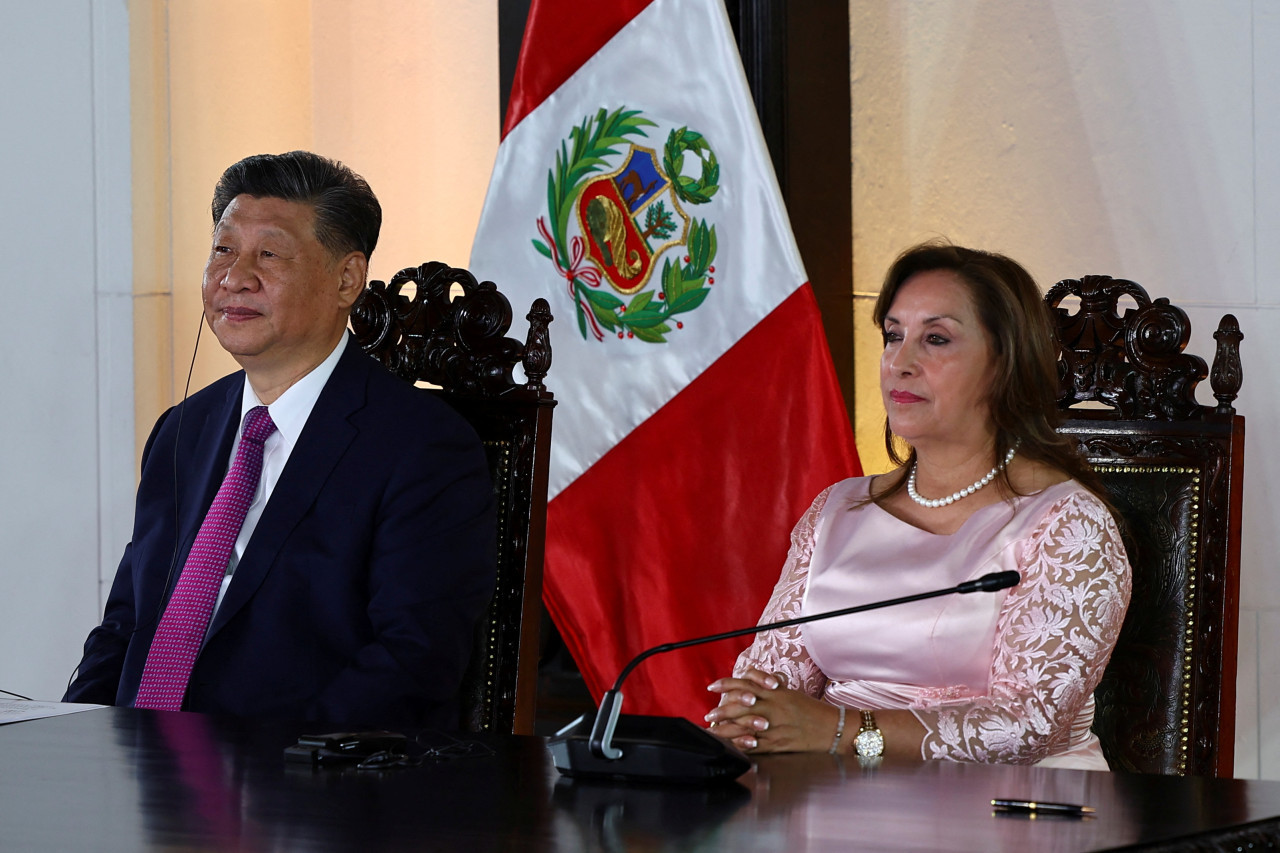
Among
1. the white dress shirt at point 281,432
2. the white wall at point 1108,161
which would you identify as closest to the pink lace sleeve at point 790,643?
the white dress shirt at point 281,432

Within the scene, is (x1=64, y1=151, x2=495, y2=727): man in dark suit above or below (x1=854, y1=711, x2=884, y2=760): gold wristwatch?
above

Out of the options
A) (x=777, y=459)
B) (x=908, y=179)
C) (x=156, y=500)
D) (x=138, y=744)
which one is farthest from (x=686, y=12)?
(x=138, y=744)

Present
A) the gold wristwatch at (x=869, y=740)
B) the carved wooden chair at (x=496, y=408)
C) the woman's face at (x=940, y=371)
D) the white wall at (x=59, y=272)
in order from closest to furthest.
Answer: the gold wristwatch at (x=869, y=740)
the woman's face at (x=940, y=371)
the carved wooden chair at (x=496, y=408)
the white wall at (x=59, y=272)

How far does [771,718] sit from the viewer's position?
5.82 feet

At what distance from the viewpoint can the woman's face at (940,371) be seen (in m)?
2.13

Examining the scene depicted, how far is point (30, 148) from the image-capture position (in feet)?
11.2

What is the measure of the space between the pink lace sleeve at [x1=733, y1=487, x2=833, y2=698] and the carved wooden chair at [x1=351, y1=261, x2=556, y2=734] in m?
0.36

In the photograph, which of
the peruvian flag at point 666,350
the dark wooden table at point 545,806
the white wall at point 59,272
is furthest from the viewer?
the white wall at point 59,272

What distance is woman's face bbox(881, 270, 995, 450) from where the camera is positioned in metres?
2.13

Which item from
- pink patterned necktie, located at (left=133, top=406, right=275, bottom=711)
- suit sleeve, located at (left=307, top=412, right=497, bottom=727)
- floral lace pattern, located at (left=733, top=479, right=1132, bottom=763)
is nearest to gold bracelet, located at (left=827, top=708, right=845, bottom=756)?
floral lace pattern, located at (left=733, top=479, right=1132, bottom=763)

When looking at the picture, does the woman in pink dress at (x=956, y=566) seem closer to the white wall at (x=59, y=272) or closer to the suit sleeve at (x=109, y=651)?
the suit sleeve at (x=109, y=651)

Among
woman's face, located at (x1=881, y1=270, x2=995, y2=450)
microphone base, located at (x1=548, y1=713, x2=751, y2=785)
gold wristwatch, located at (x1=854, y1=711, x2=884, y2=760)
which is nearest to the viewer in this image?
microphone base, located at (x1=548, y1=713, x2=751, y2=785)

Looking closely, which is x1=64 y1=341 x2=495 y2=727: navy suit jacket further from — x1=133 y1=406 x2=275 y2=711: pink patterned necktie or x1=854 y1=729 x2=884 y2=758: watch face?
x1=854 y1=729 x2=884 y2=758: watch face

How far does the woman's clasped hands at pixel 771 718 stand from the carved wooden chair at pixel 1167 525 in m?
0.52
